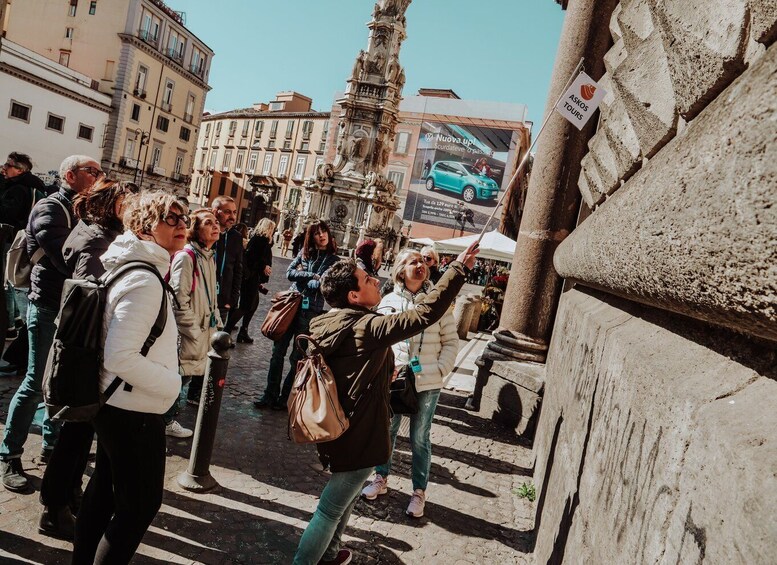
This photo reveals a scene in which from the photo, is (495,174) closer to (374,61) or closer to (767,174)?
(374,61)

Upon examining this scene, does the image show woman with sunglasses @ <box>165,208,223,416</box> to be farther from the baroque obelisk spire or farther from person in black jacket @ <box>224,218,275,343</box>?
the baroque obelisk spire

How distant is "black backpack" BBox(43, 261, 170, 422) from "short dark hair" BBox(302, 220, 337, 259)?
3.79 metres

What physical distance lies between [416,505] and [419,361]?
3.28 ft

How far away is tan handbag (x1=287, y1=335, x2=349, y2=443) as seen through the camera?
8.57 ft

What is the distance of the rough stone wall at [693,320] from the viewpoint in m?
0.82

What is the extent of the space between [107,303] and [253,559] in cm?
171

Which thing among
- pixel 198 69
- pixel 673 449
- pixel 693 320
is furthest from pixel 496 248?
pixel 198 69

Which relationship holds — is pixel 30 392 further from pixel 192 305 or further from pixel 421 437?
pixel 421 437

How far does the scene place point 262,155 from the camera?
6297cm

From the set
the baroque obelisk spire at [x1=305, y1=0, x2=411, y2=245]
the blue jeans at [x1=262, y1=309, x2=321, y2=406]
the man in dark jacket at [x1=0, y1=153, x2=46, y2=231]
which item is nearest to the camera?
the man in dark jacket at [x1=0, y1=153, x2=46, y2=231]

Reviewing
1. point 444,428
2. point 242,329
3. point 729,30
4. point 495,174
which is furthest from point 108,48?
point 729,30

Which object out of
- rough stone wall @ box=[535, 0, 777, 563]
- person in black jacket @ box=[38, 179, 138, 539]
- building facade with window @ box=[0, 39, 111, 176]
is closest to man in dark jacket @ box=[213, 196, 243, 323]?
person in black jacket @ box=[38, 179, 138, 539]

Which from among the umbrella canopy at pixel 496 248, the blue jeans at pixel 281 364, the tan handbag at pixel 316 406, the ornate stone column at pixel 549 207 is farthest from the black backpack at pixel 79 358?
the umbrella canopy at pixel 496 248

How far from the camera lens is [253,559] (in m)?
3.19
